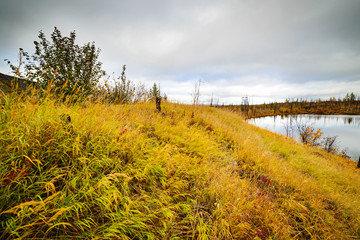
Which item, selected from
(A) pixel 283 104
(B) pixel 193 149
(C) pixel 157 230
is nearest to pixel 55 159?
(C) pixel 157 230

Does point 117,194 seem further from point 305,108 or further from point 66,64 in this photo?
point 305,108

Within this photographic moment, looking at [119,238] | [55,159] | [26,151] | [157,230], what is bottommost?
[157,230]

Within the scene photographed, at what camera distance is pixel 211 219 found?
1792 mm

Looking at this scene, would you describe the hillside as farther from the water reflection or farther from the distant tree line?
the distant tree line

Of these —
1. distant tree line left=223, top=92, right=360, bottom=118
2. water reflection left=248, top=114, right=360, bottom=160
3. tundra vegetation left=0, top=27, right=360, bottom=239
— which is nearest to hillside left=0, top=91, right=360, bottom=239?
tundra vegetation left=0, top=27, right=360, bottom=239

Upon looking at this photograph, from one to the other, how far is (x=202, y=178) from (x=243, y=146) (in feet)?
9.03

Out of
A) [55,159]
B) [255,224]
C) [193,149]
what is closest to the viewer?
[55,159]

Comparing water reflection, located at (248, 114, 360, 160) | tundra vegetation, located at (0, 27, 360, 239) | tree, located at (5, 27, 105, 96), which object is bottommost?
water reflection, located at (248, 114, 360, 160)

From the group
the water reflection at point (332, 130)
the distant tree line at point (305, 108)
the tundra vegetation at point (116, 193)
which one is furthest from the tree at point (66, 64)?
the distant tree line at point (305, 108)

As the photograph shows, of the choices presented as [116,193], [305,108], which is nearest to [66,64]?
[116,193]

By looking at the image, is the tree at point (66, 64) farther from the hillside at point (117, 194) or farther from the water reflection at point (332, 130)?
the water reflection at point (332, 130)

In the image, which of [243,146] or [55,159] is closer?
[55,159]

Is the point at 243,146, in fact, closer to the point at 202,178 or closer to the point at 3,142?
the point at 202,178

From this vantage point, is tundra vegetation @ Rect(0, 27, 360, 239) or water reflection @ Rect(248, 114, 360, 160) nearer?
tundra vegetation @ Rect(0, 27, 360, 239)
